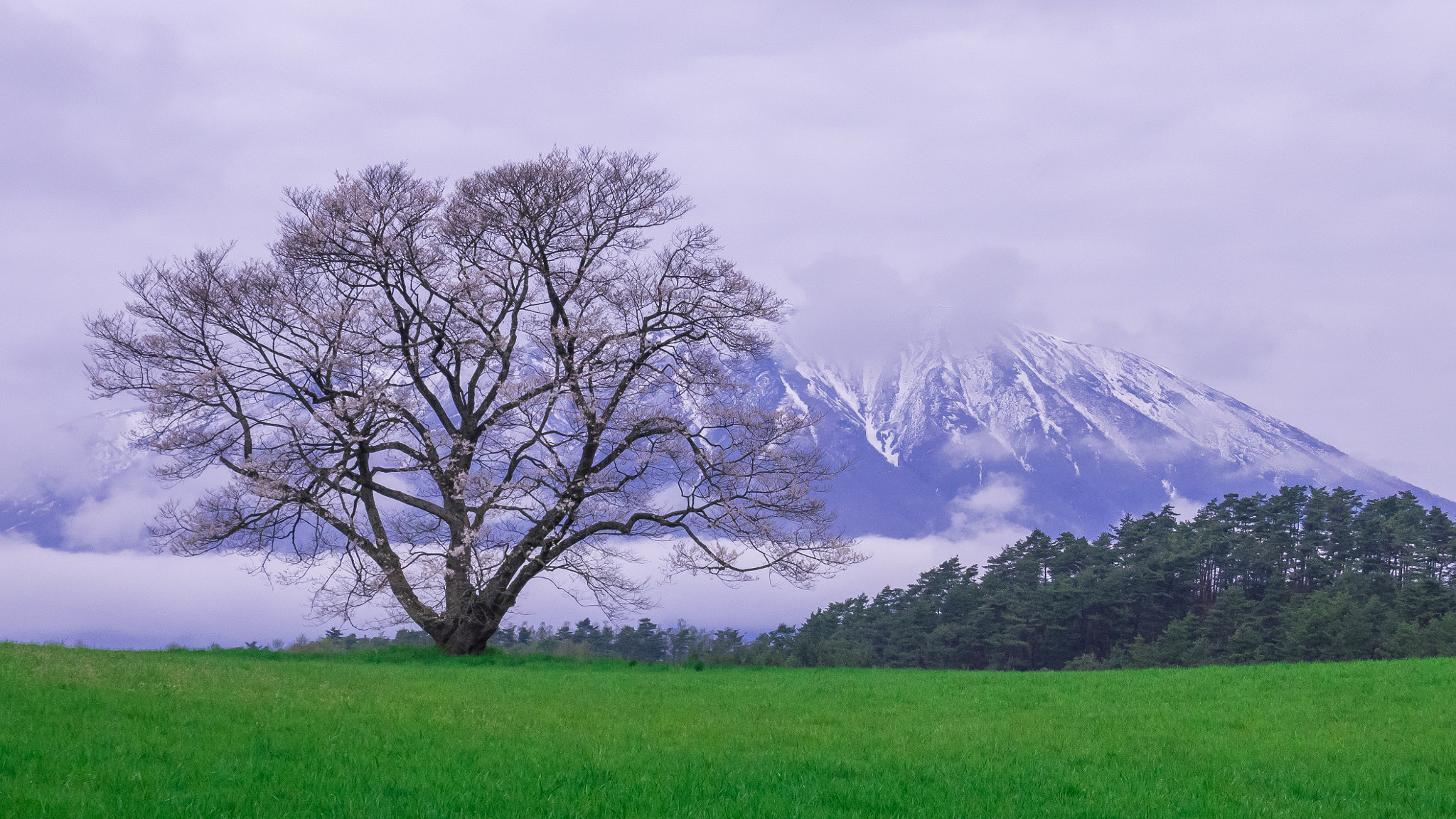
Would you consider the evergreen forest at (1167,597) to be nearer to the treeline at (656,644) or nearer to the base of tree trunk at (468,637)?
the treeline at (656,644)

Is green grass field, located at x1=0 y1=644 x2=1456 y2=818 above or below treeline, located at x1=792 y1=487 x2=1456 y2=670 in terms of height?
below

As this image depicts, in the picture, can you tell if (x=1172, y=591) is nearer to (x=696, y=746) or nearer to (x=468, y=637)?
(x=468, y=637)

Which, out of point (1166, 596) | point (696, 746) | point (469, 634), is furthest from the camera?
point (1166, 596)

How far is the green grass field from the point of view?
28.7 ft

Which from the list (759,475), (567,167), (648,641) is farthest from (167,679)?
(648,641)

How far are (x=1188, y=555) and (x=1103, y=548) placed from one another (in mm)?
6453

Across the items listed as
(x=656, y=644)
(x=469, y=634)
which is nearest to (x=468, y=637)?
(x=469, y=634)

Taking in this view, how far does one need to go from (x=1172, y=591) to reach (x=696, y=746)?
70.7 meters

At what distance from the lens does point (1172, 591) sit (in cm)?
7412

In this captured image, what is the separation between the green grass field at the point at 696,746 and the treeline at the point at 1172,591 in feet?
160

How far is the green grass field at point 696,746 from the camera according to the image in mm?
8734

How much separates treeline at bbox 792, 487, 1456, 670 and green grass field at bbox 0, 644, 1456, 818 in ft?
160

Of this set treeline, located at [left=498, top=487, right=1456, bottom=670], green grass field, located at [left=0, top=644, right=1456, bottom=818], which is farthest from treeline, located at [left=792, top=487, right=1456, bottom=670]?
green grass field, located at [left=0, top=644, right=1456, bottom=818]

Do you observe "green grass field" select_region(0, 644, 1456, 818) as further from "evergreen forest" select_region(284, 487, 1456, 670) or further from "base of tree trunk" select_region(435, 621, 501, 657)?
"evergreen forest" select_region(284, 487, 1456, 670)
